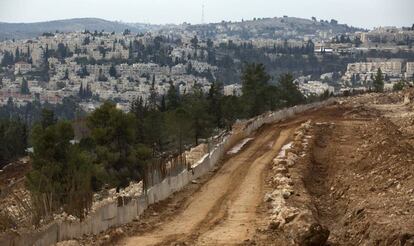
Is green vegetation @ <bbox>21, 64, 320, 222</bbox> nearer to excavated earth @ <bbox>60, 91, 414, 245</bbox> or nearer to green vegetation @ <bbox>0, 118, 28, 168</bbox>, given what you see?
excavated earth @ <bbox>60, 91, 414, 245</bbox>

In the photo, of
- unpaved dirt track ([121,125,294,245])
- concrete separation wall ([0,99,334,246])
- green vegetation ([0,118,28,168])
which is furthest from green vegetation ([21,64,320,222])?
green vegetation ([0,118,28,168])

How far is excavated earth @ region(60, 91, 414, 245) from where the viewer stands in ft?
41.8

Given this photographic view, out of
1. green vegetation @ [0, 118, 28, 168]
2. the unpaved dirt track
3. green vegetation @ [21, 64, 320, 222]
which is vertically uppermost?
the unpaved dirt track

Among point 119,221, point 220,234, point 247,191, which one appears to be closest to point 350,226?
point 220,234

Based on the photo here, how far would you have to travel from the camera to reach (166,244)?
44.6ft

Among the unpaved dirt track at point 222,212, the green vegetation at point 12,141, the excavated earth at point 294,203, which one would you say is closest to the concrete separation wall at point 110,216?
the excavated earth at point 294,203

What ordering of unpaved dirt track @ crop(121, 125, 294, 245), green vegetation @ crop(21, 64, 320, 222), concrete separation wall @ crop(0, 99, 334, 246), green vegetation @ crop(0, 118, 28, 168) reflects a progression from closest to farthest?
concrete separation wall @ crop(0, 99, 334, 246) < unpaved dirt track @ crop(121, 125, 294, 245) < green vegetation @ crop(21, 64, 320, 222) < green vegetation @ crop(0, 118, 28, 168)

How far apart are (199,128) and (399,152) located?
88.7ft

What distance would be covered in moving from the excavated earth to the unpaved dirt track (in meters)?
0.02

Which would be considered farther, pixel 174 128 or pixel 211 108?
pixel 211 108

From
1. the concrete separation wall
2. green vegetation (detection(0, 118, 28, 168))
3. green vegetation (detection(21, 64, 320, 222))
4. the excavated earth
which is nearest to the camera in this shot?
the concrete separation wall

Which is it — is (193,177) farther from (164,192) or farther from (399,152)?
(399,152)

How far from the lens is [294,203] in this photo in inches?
662

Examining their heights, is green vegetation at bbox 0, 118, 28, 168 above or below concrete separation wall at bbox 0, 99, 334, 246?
below
